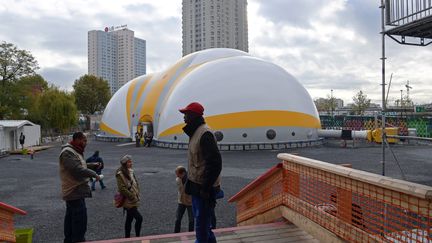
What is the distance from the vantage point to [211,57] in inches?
1103

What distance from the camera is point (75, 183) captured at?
4.61m

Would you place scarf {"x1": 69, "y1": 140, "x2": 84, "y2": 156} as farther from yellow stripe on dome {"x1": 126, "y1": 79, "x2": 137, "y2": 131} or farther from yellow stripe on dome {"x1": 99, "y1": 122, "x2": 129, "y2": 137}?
yellow stripe on dome {"x1": 99, "y1": 122, "x2": 129, "y2": 137}

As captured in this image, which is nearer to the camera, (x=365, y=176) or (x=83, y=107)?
(x=365, y=176)

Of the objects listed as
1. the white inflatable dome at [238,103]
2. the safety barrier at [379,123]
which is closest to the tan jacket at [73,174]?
the white inflatable dome at [238,103]

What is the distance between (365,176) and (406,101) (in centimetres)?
7618

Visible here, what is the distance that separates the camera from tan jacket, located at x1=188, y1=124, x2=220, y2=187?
11.6ft

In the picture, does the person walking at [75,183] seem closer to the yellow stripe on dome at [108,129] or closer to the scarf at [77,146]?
the scarf at [77,146]

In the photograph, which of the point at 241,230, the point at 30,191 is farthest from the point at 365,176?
the point at 30,191

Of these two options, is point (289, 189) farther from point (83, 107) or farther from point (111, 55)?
point (111, 55)

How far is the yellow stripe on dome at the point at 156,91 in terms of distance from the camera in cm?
2684

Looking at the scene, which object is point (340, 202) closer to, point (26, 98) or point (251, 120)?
point (251, 120)

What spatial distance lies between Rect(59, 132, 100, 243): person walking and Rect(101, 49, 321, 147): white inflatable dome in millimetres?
15995

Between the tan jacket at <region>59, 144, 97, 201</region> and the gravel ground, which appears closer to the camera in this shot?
the tan jacket at <region>59, 144, 97, 201</region>

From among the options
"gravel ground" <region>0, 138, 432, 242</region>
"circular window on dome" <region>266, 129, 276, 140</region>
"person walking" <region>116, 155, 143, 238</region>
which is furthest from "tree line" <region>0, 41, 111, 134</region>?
"person walking" <region>116, 155, 143, 238</region>
